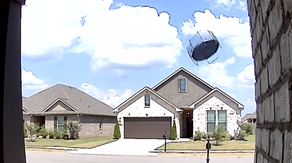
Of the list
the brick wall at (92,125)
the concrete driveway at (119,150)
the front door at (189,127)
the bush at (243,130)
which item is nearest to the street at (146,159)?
the concrete driveway at (119,150)

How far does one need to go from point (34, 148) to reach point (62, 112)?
5.89 metres

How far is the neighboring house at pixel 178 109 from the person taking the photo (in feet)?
76.8

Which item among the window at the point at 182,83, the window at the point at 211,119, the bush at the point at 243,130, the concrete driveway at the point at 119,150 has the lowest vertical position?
the concrete driveway at the point at 119,150

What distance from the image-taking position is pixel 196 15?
50.9 ft

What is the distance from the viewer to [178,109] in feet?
79.8

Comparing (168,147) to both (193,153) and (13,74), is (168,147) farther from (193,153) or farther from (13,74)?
(13,74)

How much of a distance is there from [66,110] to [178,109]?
7792mm

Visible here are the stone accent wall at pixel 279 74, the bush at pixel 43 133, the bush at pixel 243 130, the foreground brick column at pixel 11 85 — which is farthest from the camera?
the bush at pixel 43 133

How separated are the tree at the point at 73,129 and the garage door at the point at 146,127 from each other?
3188 mm

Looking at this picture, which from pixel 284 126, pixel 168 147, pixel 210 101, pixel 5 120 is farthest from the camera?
pixel 210 101

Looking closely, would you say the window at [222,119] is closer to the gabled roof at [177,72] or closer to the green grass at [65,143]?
the gabled roof at [177,72]

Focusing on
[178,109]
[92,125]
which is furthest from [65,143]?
[178,109]

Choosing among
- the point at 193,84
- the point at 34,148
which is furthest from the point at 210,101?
the point at 34,148

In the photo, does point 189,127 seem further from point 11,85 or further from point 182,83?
point 11,85
